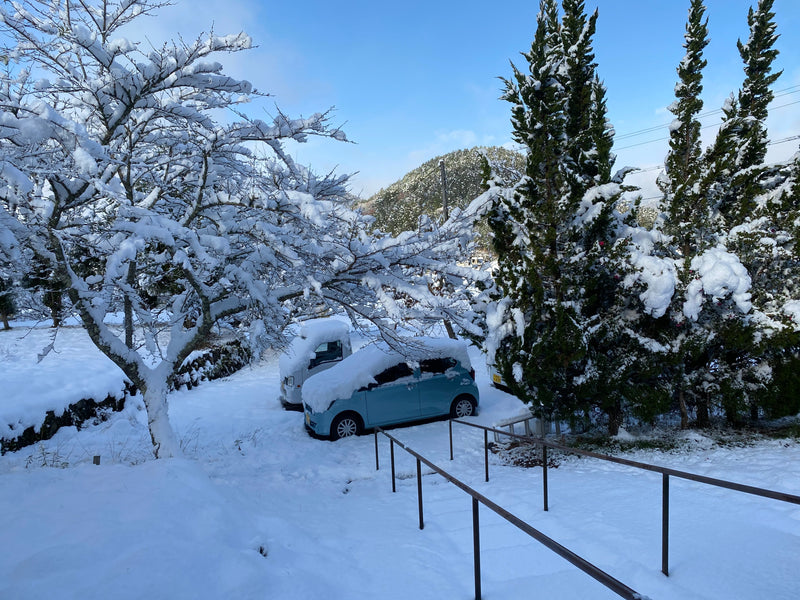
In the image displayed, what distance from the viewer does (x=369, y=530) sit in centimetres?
465

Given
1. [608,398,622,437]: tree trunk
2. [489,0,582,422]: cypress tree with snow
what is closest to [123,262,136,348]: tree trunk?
[489,0,582,422]: cypress tree with snow

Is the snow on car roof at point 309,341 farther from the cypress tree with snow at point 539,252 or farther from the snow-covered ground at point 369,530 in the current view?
the cypress tree with snow at point 539,252

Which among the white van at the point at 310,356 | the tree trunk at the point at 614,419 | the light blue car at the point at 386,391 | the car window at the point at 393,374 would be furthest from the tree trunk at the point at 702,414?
the white van at the point at 310,356

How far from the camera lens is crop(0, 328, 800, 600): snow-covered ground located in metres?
2.93

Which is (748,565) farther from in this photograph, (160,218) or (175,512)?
(160,218)

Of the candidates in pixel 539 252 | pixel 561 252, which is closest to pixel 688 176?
pixel 561 252

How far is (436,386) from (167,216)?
242 inches

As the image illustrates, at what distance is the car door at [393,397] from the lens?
8930mm

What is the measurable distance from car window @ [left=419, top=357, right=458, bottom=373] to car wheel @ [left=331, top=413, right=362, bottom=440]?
69.1 inches

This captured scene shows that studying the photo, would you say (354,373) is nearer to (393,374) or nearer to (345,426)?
(393,374)

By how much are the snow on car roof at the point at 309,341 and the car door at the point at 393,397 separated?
2.26 metres

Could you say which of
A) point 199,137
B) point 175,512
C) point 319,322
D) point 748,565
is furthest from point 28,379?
point 748,565

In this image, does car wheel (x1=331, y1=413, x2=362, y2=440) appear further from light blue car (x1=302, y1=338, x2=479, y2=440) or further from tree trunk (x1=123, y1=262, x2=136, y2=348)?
tree trunk (x1=123, y1=262, x2=136, y2=348)

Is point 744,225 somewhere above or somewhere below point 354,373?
above
